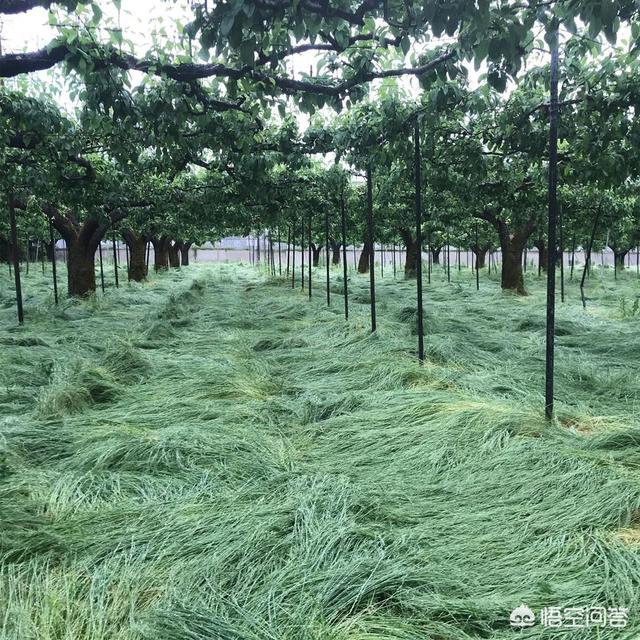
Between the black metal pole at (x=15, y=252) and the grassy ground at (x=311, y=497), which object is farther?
the black metal pole at (x=15, y=252)

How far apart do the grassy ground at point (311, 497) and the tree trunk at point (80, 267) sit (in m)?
6.76

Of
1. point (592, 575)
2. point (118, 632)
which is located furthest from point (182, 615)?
point (592, 575)

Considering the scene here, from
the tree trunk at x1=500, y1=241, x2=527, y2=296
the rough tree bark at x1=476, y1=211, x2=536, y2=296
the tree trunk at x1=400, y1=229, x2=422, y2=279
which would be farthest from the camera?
the tree trunk at x1=400, y1=229, x2=422, y2=279

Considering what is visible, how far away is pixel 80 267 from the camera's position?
11242 millimetres

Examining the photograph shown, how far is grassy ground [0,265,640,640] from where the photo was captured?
5.12 ft

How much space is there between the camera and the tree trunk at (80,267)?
11008 mm

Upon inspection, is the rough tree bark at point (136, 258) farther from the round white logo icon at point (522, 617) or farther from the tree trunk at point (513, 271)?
the round white logo icon at point (522, 617)

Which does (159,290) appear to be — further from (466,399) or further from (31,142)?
(466,399)

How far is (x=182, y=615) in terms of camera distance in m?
1.51

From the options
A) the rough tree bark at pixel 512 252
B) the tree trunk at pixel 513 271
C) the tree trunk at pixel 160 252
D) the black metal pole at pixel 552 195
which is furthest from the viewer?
the tree trunk at pixel 160 252

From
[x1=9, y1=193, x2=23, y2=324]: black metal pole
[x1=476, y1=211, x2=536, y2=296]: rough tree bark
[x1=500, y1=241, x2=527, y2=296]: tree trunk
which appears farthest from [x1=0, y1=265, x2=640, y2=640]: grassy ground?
[x1=500, y1=241, x2=527, y2=296]: tree trunk

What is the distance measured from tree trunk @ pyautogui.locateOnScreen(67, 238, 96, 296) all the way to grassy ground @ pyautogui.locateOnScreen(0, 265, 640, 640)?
22.2ft

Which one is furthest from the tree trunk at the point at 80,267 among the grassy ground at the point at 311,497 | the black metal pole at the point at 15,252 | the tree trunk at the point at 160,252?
the tree trunk at the point at 160,252

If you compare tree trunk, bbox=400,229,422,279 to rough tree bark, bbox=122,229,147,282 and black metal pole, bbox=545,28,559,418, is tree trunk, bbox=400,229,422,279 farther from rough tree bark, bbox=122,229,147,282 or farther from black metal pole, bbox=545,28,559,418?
black metal pole, bbox=545,28,559,418
